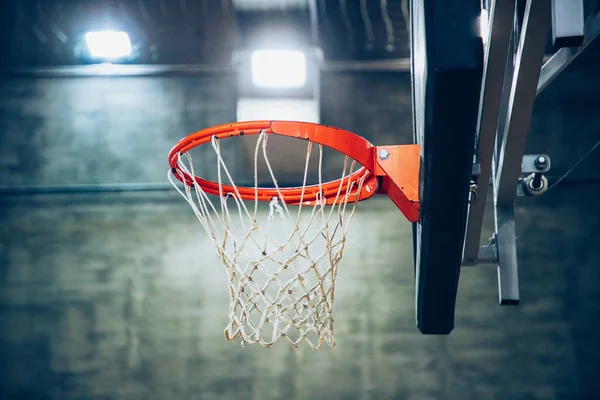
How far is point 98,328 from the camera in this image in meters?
4.47

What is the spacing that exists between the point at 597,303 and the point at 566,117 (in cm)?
133

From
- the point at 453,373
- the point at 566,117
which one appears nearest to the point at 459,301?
the point at 453,373

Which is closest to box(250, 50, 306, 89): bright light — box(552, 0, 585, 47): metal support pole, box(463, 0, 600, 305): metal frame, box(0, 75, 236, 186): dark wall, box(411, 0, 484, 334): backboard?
box(0, 75, 236, 186): dark wall

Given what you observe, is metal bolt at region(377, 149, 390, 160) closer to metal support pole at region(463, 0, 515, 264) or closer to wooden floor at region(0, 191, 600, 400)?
metal support pole at region(463, 0, 515, 264)

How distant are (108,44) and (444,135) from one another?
369cm

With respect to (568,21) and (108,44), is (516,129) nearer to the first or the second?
(568,21)

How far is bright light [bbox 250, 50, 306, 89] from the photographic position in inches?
181

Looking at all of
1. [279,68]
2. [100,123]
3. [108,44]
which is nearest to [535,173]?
[279,68]

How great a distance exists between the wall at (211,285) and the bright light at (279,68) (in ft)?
0.88

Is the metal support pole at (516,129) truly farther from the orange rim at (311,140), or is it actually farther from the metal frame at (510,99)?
the orange rim at (311,140)

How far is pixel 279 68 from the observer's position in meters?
4.59

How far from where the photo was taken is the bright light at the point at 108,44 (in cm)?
479

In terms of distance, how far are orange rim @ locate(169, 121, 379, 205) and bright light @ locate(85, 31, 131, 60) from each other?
244 cm

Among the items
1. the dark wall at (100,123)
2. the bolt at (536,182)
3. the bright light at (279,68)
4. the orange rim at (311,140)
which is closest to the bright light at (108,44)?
the dark wall at (100,123)
